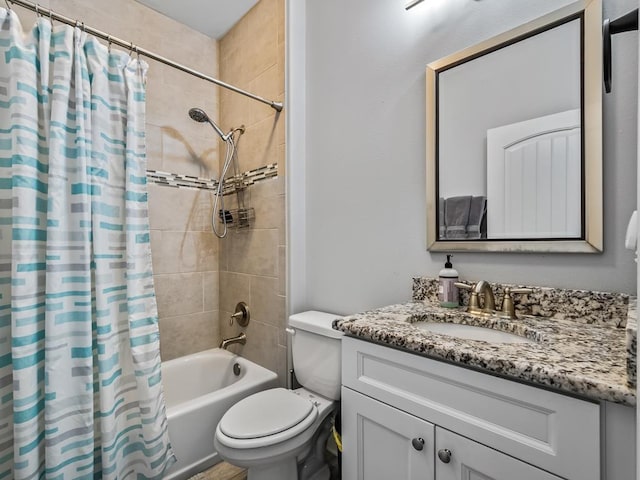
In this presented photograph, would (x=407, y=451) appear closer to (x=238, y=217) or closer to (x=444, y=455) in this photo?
(x=444, y=455)

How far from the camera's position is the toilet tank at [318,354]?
4.40ft

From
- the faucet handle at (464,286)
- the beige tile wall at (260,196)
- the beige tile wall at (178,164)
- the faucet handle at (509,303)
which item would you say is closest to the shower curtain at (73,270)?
the beige tile wall at (260,196)

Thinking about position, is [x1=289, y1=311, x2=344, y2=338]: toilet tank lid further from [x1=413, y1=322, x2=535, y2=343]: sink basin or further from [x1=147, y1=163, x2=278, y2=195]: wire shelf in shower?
[x1=147, y1=163, x2=278, y2=195]: wire shelf in shower

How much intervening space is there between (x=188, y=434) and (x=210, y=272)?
1.08 metres

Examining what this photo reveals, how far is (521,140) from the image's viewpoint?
108 centimetres

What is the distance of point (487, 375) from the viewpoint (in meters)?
0.72

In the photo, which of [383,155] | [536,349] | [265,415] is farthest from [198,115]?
[536,349]

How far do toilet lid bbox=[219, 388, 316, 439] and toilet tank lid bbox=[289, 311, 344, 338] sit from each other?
299mm

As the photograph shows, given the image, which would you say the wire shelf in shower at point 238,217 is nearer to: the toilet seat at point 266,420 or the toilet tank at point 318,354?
the toilet tank at point 318,354

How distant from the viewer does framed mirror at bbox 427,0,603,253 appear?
0.95 metres

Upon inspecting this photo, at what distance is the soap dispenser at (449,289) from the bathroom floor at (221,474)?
4.24 ft

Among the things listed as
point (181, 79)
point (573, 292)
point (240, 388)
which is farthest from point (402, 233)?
point (181, 79)

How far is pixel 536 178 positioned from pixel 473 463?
0.90 m

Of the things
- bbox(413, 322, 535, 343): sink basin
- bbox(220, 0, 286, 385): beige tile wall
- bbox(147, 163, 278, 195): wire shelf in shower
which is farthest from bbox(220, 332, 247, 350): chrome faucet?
bbox(413, 322, 535, 343): sink basin
